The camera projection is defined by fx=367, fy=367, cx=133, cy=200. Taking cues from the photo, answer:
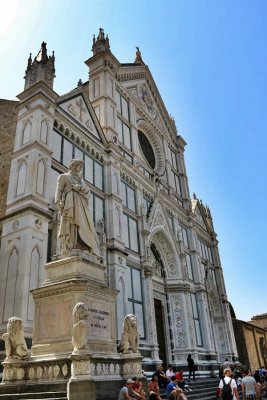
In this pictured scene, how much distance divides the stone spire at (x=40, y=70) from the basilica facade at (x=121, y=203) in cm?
5

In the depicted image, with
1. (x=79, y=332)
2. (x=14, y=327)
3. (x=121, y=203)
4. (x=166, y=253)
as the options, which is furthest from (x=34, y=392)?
(x=166, y=253)

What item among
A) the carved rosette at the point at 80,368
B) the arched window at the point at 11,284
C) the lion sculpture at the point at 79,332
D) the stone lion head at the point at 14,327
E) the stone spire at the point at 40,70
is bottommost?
the carved rosette at the point at 80,368

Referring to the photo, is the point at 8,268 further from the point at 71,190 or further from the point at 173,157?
the point at 173,157

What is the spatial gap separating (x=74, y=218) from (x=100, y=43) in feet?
55.5

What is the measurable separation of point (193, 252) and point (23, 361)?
62.7ft

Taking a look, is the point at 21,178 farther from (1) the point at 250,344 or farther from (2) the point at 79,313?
(1) the point at 250,344

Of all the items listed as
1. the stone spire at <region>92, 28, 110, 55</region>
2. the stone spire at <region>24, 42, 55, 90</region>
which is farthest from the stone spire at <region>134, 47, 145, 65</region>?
the stone spire at <region>24, 42, 55, 90</region>

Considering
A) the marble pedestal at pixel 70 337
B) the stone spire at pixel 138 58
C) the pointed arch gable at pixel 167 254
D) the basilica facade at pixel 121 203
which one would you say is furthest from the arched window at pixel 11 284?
the stone spire at pixel 138 58

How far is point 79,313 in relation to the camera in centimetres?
657

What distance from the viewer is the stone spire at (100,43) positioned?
2175 centimetres

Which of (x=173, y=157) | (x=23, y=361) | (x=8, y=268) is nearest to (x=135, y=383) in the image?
(x=23, y=361)

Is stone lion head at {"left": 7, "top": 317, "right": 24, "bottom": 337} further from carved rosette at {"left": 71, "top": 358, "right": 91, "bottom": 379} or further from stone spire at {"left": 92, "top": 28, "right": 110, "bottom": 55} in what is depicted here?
stone spire at {"left": 92, "top": 28, "right": 110, "bottom": 55}

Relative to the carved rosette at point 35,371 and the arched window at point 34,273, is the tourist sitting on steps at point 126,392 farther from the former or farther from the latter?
the arched window at point 34,273

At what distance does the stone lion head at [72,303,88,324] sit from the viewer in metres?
6.55
